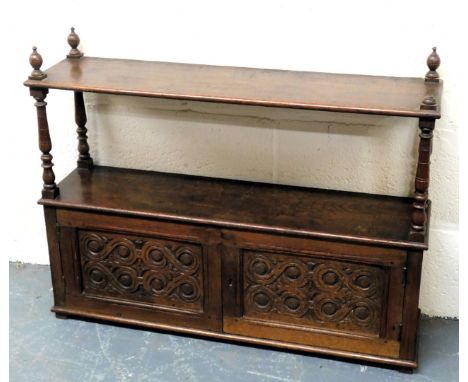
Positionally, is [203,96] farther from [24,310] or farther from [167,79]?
[24,310]

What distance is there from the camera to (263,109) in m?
3.60

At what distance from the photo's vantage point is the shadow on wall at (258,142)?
3.54 m

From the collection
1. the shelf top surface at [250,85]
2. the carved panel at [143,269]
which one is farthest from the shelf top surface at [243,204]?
the shelf top surface at [250,85]

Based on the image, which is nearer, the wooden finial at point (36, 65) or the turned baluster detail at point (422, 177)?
the turned baluster detail at point (422, 177)

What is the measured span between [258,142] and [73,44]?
37.7 inches

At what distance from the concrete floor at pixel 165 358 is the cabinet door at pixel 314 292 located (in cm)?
11

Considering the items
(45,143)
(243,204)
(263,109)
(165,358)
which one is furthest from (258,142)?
(165,358)

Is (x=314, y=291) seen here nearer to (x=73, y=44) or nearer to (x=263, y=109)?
(x=263, y=109)

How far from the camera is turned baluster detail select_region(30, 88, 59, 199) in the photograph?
133 inches

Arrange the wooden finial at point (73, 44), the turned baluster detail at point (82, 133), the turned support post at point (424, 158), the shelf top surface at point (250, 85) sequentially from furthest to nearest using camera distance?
the turned baluster detail at point (82, 133) < the wooden finial at point (73, 44) < the shelf top surface at point (250, 85) < the turned support post at point (424, 158)

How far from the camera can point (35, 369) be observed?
11.5 ft

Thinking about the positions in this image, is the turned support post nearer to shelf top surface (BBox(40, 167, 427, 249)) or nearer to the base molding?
shelf top surface (BBox(40, 167, 427, 249))

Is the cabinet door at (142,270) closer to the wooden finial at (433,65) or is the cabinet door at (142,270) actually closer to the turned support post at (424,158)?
the turned support post at (424,158)

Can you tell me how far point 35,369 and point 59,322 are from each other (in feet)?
1.15
